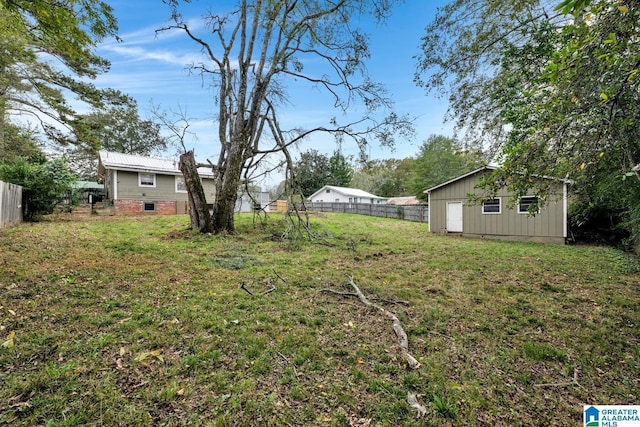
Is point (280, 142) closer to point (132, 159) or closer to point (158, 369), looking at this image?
point (158, 369)

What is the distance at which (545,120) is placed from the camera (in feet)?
10.2

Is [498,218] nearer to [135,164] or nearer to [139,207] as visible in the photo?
[139,207]

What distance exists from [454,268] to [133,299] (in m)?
5.92

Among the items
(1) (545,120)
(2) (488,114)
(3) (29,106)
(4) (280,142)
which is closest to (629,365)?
(1) (545,120)

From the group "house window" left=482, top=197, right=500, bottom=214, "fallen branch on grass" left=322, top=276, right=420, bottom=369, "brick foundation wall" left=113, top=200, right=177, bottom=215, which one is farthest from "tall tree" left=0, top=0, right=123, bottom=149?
"house window" left=482, top=197, right=500, bottom=214

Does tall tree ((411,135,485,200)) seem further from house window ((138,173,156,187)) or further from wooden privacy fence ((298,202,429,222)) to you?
house window ((138,173,156,187))

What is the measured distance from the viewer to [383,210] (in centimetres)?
2294

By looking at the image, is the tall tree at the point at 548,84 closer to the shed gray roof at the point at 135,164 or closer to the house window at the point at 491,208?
the house window at the point at 491,208

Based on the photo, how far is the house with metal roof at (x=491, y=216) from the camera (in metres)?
10.1

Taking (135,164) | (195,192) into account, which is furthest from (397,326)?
(135,164)

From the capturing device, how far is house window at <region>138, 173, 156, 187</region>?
15617mm

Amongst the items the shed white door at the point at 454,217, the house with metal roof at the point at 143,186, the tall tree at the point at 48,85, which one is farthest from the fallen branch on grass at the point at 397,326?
the house with metal roof at the point at 143,186

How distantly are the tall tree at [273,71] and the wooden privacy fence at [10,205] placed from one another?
5371 millimetres

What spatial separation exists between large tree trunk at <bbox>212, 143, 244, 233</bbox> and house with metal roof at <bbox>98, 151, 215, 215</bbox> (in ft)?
25.4
